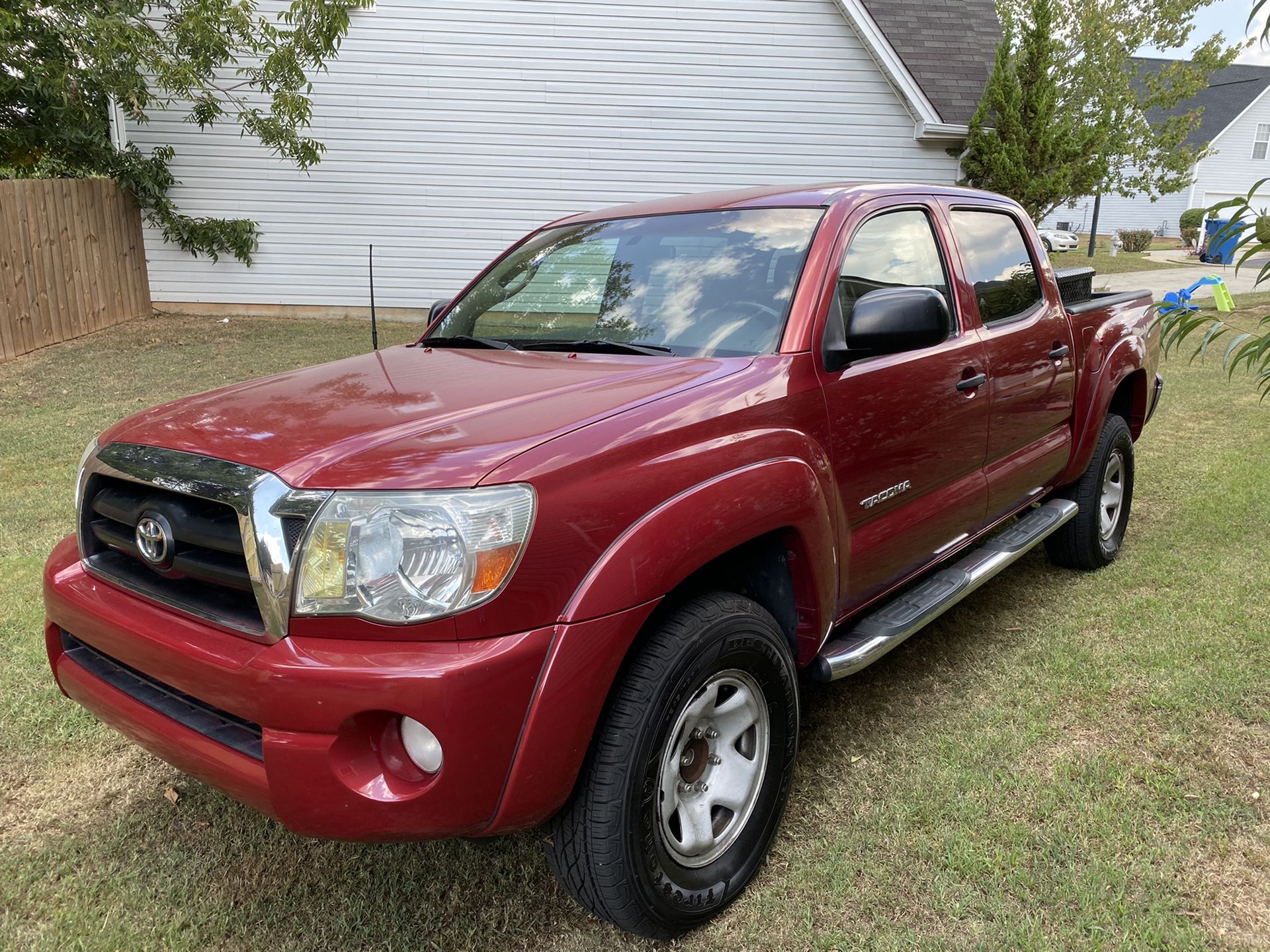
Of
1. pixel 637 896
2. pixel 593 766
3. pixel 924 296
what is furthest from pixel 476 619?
pixel 924 296

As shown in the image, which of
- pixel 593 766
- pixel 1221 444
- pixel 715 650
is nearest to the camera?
pixel 593 766

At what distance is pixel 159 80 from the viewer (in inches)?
459

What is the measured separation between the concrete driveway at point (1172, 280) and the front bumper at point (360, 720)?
18.3 metres

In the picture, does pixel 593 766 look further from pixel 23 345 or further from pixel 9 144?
pixel 9 144

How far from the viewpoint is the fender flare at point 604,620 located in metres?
1.88

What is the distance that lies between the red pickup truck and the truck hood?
0.04 ft

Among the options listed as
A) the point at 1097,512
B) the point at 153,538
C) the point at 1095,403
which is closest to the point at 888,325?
the point at 153,538

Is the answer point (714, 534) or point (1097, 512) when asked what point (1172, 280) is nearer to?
point (1097, 512)

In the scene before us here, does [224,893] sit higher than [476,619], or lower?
lower

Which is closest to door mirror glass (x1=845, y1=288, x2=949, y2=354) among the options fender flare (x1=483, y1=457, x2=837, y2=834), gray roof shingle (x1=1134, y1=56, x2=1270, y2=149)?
fender flare (x1=483, y1=457, x2=837, y2=834)

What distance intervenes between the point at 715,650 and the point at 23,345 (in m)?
11.6

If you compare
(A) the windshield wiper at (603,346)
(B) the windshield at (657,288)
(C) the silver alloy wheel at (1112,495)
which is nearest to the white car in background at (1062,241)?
(C) the silver alloy wheel at (1112,495)

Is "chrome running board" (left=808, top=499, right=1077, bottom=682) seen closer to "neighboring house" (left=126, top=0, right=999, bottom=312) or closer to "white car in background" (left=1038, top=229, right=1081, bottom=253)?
"neighboring house" (left=126, top=0, right=999, bottom=312)

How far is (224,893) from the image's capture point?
244cm
